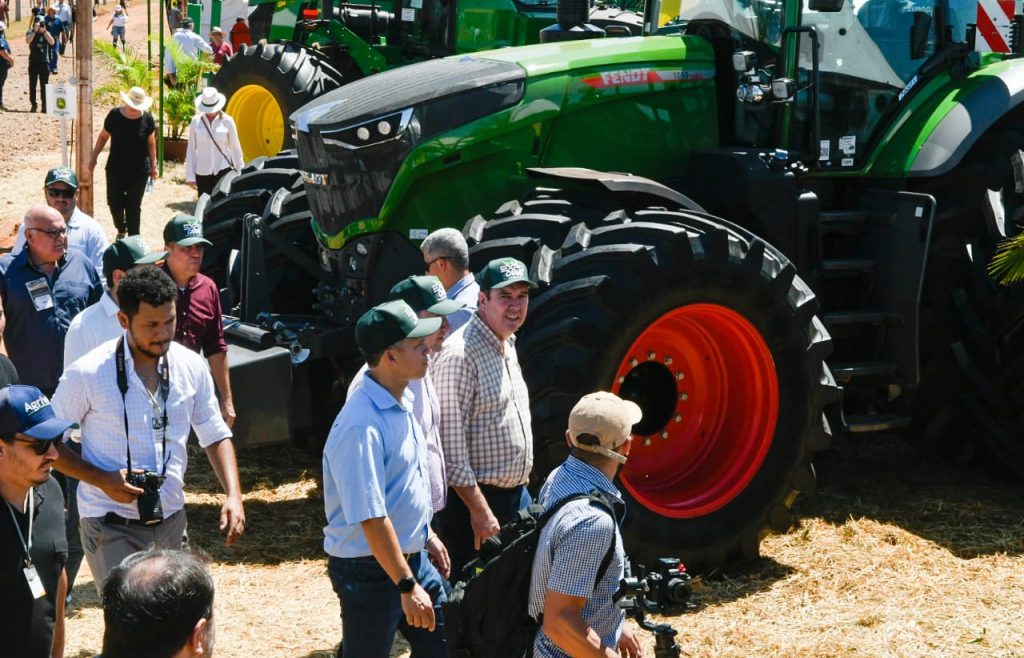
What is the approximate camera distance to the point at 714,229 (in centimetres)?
604

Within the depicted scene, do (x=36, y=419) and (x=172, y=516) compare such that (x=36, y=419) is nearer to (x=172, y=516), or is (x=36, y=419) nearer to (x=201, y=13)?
(x=172, y=516)

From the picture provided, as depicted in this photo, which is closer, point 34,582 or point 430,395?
point 34,582

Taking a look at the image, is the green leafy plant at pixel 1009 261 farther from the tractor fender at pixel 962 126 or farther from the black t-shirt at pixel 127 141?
the black t-shirt at pixel 127 141

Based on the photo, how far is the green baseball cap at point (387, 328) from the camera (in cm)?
417

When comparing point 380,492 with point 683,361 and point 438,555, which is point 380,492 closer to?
point 438,555

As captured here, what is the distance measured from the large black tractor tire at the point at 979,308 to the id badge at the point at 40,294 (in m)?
4.35

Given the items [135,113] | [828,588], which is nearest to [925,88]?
[828,588]

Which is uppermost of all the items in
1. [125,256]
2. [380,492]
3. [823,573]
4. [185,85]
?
[185,85]

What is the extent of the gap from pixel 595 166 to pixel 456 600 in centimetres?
319

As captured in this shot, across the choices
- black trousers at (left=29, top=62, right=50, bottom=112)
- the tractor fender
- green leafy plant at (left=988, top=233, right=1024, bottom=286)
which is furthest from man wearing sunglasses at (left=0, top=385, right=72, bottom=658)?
black trousers at (left=29, top=62, right=50, bottom=112)

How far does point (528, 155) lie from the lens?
263 inches

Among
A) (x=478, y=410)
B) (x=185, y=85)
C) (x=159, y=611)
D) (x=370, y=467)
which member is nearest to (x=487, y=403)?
(x=478, y=410)

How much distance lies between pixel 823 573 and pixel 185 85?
45.6ft

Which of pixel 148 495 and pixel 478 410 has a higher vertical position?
pixel 478 410
